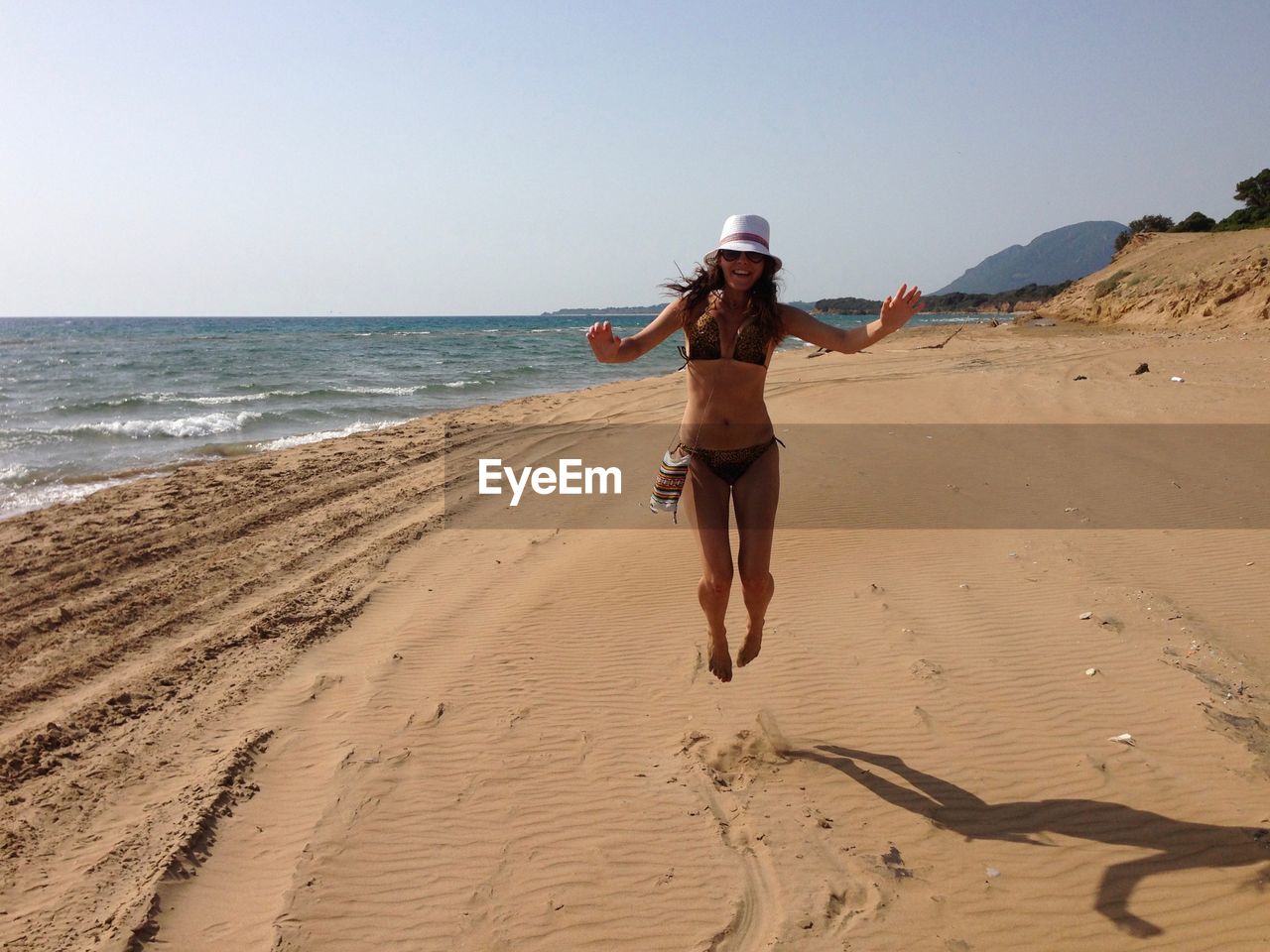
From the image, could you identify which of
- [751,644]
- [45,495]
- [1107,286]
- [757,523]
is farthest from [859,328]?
[1107,286]

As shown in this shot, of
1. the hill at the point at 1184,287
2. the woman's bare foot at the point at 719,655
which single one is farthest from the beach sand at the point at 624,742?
the hill at the point at 1184,287

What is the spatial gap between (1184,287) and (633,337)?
34570 millimetres

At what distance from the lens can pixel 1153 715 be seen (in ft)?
17.6

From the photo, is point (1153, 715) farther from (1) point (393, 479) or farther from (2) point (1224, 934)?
(1) point (393, 479)

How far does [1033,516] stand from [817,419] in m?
6.56

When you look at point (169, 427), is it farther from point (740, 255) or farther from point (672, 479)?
point (740, 255)

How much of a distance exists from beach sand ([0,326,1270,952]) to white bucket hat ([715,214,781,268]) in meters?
2.95

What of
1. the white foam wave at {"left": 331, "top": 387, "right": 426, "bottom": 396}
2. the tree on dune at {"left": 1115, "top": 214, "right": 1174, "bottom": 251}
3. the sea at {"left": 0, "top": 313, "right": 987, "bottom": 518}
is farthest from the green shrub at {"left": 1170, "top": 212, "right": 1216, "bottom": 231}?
the white foam wave at {"left": 331, "top": 387, "right": 426, "bottom": 396}

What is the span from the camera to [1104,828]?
434 cm

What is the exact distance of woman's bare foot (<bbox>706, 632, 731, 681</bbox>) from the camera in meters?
4.96

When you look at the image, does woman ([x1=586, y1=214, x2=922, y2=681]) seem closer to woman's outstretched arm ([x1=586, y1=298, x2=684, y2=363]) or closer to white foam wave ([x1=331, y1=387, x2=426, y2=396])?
woman's outstretched arm ([x1=586, y1=298, x2=684, y2=363])

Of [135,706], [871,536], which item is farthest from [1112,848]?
[135,706]
